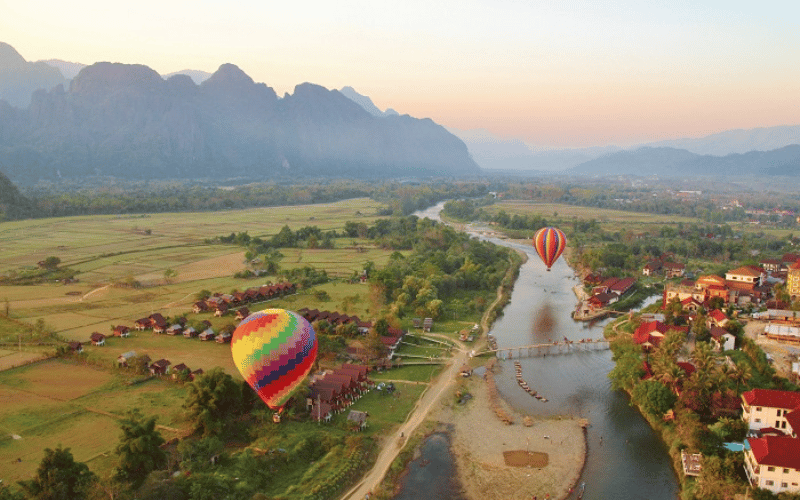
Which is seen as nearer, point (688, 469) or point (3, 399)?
point (688, 469)

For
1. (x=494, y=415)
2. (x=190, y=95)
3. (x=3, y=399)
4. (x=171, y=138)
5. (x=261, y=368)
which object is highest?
(x=190, y=95)

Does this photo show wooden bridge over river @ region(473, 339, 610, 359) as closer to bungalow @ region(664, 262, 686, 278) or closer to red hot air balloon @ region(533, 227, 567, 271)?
red hot air balloon @ region(533, 227, 567, 271)

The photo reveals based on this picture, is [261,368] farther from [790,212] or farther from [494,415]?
[790,212]

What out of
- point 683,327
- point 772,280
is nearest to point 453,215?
point 772,280

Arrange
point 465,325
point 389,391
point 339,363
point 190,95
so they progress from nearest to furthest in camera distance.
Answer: point 389,391
point 339,363
point 465,325
point 190,95

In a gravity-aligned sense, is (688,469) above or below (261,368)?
below

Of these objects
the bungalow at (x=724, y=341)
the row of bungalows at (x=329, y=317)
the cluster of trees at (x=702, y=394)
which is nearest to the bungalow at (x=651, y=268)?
the bungalow at (x=724, y=341)
